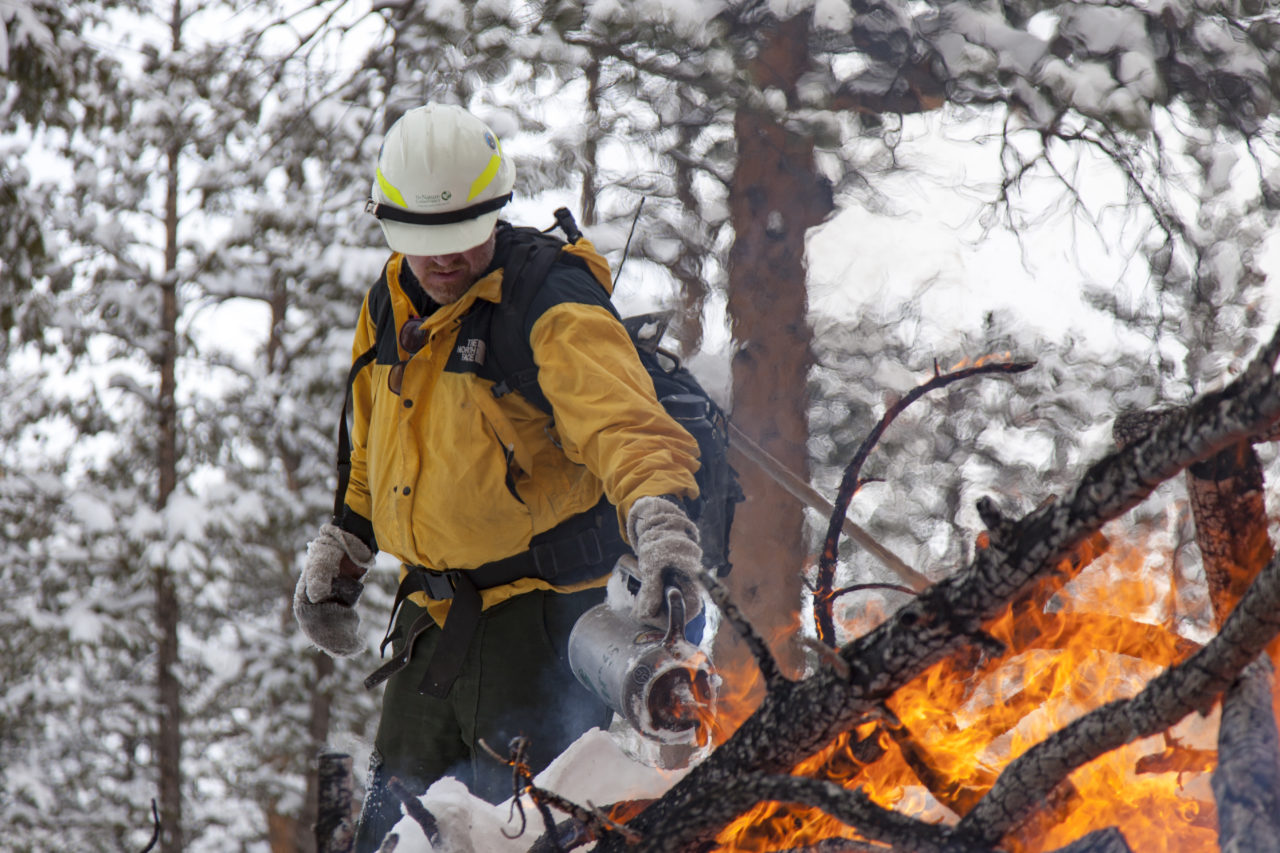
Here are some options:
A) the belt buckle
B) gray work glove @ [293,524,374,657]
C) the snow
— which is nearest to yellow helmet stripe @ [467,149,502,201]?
the belt buckle

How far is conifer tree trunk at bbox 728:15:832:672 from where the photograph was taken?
589 cm

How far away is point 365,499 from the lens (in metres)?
3.50

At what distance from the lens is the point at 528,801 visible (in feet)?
7.70

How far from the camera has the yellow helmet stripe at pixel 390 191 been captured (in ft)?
9.60

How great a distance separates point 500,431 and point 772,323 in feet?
11.8

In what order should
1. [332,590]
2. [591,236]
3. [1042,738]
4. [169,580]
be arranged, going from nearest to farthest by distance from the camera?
[1042,738]
[332,590]
[591,236]
[169,580]

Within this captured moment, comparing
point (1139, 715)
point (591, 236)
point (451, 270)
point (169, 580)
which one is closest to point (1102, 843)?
point (1139, 715)

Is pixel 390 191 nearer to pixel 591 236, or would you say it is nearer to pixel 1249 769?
pixel 1249 769

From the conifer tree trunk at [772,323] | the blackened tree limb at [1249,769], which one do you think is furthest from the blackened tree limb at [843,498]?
the conifer tree trunk at [772,323]

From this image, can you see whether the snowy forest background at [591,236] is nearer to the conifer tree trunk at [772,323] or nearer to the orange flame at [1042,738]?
the conifer tree trunk at [772,323]

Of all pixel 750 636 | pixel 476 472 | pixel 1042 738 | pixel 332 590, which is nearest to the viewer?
pixel 750 636

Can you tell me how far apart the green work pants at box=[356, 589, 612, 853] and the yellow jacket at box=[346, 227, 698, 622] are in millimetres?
80

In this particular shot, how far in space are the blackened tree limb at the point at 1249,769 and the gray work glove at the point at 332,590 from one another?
2.71 meters

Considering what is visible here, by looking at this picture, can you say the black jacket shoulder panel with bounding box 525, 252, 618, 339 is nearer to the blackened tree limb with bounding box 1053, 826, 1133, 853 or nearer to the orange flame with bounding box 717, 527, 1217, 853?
the orange flame with bounding box 717, 527, 1217, 853
